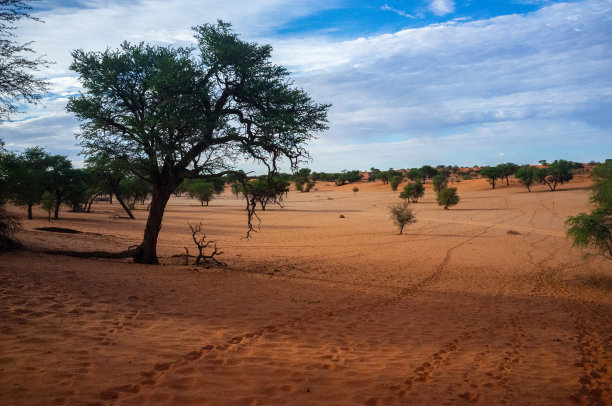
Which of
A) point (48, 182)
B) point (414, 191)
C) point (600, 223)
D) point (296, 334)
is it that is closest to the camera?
point (296, 334)

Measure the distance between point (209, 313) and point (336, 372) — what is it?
3752mm

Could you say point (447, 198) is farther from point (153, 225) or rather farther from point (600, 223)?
Answer: point (153, 225)

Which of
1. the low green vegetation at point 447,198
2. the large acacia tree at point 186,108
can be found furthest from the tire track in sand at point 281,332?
the low green vegetation at point 447,198

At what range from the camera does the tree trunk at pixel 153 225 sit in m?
13.8

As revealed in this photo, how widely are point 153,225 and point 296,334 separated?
8.83 metres

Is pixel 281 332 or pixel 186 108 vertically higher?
pixel 186 108

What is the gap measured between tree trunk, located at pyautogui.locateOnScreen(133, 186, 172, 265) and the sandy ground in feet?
2.42

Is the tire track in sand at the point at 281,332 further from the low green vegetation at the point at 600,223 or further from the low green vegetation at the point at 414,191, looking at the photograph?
the low green vegetation at the point at 414,191

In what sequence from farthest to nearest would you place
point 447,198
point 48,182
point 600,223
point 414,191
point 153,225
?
1. point 414,191
2. point 447,198
3. point 48,182
4. point 600,223
5. point 153,225

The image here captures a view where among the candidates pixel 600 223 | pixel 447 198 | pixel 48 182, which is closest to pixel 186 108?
pixel 600 223

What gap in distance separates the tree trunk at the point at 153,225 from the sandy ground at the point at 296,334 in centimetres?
74

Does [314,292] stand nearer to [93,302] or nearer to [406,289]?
[406,289]

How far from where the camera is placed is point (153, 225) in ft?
45.5

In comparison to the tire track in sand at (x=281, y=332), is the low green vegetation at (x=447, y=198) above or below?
above
